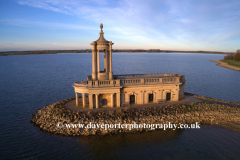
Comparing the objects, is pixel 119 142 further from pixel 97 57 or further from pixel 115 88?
pixel 97 57

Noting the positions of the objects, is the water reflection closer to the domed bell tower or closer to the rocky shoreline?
the rocky shoreline

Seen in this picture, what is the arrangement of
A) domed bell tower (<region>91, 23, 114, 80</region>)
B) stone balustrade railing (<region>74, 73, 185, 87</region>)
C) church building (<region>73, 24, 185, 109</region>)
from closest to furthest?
stone balustrade railing (<region>74, 73, 185, 87</region>), church building (<region>73, 24, 185, 109</region>), domed bell tower (<region>91, 23, 114, 80</region>)

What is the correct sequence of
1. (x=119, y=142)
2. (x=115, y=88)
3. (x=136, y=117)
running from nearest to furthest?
1. (x=119, y=142)
2. (x=136, y=117)
3. (x=115, y=88)

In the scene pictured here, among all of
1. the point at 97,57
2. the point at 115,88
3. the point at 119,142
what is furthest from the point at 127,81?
the point at 119,142

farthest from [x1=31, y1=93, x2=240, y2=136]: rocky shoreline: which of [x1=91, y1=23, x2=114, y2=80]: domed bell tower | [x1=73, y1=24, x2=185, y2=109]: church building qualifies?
[x1=91, y1=23, x2=114, y2=80]: domed bell tower

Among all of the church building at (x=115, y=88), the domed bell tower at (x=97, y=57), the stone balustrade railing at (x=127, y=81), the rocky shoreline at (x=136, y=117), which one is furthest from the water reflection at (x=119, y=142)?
the domed bell tower at (x=97, y=57)

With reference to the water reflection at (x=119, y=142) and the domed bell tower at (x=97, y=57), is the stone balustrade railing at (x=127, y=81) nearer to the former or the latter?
the domed bell tower at (x=97, y=57)

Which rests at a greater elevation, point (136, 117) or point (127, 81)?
point (127, 81)

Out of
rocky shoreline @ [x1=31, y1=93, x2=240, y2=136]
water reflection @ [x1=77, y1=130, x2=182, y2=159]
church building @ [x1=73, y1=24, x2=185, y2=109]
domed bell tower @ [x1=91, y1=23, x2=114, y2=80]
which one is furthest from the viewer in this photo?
domed bell tower @ [x1=91, y1=23, x2=114, y2=80]

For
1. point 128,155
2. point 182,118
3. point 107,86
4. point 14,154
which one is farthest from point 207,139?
point 14,154

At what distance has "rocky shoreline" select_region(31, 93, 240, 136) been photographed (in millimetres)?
19719

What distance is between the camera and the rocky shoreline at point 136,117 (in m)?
19.7

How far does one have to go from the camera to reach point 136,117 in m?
21.5

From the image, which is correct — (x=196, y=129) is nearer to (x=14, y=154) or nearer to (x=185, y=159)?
(x=185, y=159)
